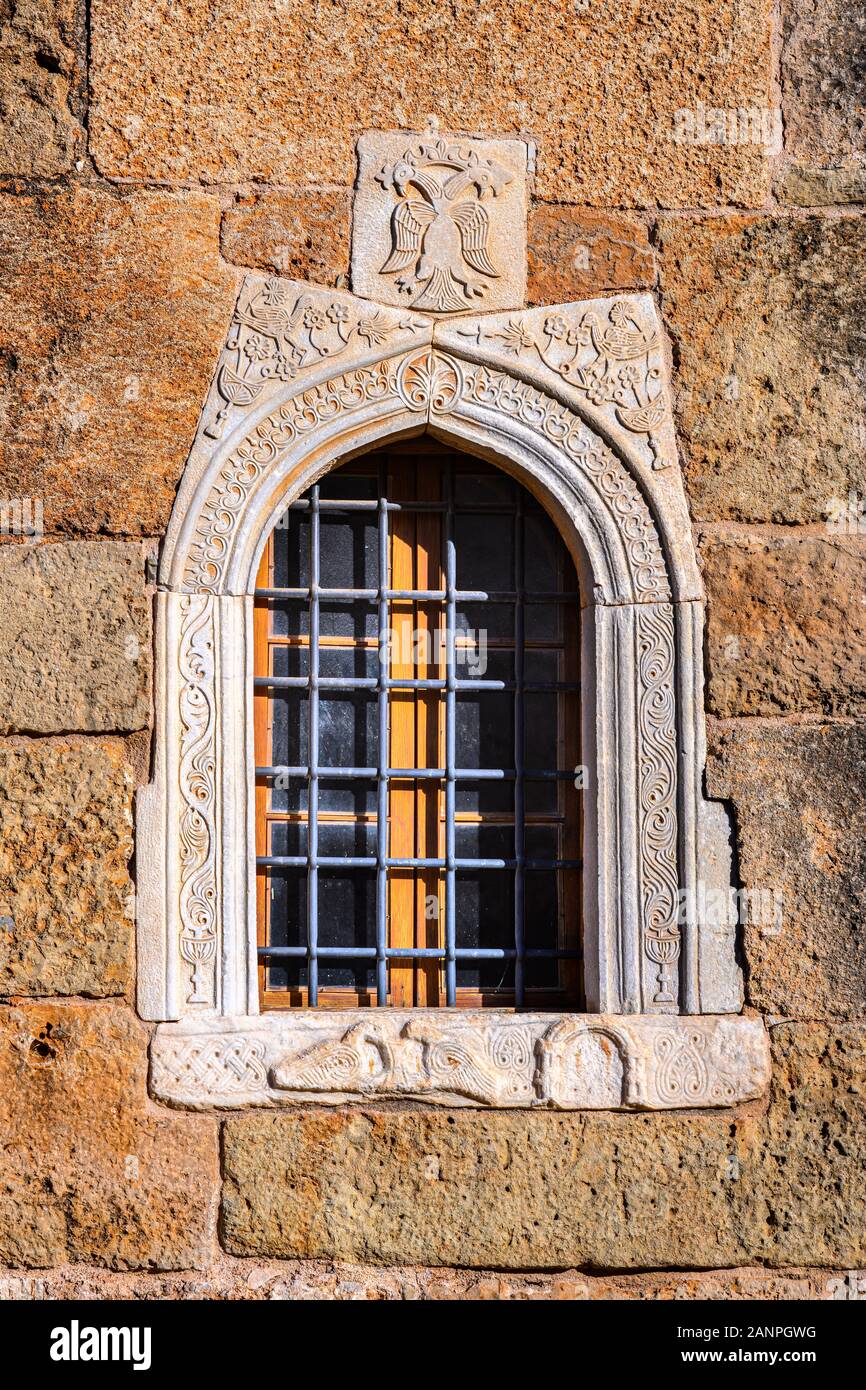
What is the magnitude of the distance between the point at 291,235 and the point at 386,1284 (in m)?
2.65

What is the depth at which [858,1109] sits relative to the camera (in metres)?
3.15

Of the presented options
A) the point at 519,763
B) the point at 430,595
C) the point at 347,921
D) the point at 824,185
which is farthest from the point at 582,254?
the point at 347,921

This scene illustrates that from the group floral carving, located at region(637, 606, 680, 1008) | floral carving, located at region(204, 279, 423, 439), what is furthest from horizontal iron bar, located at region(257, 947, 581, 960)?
floral carving, located at region(204, 279, 423, 439)

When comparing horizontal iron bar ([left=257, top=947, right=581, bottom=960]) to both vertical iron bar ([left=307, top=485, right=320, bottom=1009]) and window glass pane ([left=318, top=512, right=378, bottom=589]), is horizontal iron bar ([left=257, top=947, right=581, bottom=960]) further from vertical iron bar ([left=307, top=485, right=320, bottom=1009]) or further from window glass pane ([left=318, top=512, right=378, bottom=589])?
window glass pane ([left=318, top=512, right=378, bottom=589])

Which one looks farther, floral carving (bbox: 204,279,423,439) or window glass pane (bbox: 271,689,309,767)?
window glass pane (bbox: 271,689,309,767)

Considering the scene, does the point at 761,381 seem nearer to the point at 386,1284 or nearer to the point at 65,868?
the point at 65,868

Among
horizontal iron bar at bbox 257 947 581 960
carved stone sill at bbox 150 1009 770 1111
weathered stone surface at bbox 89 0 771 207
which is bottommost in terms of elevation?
carved stone sill at bbox 150 1009 770 1111

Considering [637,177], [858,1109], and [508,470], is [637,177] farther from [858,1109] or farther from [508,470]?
[858,1109]

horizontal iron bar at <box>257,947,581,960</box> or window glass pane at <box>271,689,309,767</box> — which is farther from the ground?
window glass pane at <box>271,689,309,767</box>

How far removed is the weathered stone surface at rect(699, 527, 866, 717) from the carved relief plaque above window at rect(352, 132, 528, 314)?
2.89ft

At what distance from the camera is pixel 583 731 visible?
3309mm

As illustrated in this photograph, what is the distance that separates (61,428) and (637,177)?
5.33 feet

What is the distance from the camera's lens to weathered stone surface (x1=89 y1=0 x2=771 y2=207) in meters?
3.28

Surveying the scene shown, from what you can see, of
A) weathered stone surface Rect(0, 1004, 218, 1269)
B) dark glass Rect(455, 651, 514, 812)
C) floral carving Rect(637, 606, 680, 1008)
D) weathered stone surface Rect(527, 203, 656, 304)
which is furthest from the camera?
dark glass Rect(455, 651, 514, 812)
